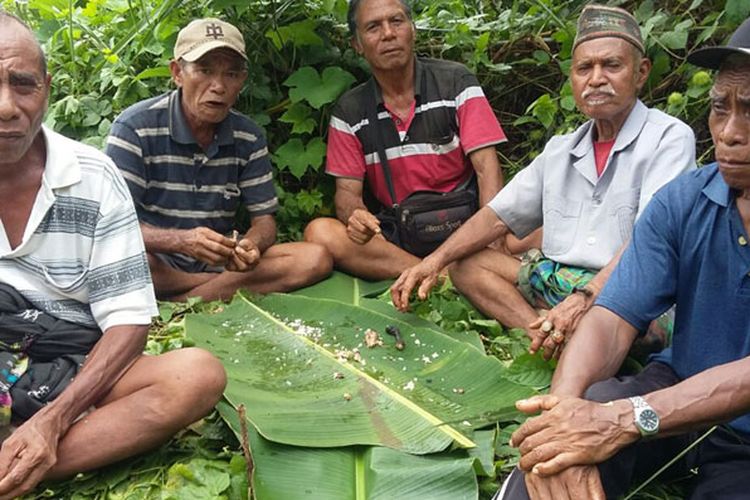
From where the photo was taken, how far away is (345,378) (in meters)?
3.04

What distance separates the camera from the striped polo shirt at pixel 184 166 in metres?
3.93

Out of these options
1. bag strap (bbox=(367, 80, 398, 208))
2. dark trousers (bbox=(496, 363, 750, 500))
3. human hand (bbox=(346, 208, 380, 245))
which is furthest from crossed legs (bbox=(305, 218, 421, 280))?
dark trousers (bbox=(496, 363, 750, 500))

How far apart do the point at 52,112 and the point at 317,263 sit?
2026 millimetres

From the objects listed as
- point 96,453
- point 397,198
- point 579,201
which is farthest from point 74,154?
point 397,198

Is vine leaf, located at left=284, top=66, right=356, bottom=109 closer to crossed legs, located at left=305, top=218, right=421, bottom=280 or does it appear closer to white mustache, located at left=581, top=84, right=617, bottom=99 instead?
crossed legs, located at left=305, top=218, right=421, bottom=280

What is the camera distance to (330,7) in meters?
4.37

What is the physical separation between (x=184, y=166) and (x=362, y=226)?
0.88 meters

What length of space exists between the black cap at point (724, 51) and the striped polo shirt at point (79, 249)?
167 centimetres

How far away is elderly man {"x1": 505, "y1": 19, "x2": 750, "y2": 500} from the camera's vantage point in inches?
76.9

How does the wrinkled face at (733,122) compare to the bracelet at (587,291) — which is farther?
the bracelet at (587,291)

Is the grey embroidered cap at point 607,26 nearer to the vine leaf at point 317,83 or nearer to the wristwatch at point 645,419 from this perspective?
the vine leaf at point 317,83

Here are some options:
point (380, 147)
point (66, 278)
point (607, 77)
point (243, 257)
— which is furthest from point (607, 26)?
point (66, 278)

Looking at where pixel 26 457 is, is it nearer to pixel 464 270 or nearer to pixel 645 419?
pixel 645 419

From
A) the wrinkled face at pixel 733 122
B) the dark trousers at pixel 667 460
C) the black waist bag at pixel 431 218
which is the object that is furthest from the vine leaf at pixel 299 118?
the wrinkled face at pixel 733 122
